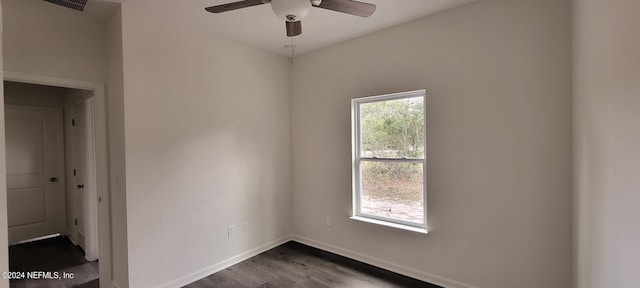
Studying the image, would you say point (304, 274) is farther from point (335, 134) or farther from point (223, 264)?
point (335, 134)

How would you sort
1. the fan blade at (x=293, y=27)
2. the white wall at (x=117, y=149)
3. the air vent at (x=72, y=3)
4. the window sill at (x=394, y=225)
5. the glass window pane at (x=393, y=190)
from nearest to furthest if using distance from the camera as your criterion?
the fan blade at (x=293, y=27) → the air vent at (x=72, y=3) → the white wall at (x=117, y=149) → the window sill at (x=394, y=225) → the glass window pane at (x=393, y=190)

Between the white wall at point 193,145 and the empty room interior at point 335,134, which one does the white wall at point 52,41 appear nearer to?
the empty room interior at point 335,134

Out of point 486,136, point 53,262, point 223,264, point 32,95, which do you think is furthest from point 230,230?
point 32,95

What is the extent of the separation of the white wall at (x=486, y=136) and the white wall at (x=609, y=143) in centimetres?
41

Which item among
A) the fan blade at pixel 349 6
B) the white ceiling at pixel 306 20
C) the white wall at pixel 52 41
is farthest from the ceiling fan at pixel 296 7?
the white wall at pixel 52 41

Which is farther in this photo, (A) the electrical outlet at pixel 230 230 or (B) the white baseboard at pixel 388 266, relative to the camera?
(A) the electrical outlet at pixel 230 230

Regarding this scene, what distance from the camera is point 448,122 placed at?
2643 millimetres

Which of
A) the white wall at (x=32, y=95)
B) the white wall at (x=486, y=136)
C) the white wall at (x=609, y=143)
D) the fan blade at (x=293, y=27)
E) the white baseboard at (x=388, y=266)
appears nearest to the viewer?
the white wall at (x=609, y=143)

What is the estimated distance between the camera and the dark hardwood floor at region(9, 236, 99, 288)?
2.89m

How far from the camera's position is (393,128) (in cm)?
309

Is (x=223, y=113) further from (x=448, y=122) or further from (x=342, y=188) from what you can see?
(x=448, y=122)

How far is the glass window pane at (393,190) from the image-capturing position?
115 inches

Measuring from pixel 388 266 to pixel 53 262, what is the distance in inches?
161

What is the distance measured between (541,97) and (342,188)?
2.19 metres
